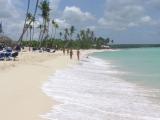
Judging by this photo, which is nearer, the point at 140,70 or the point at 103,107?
the point at 103,107

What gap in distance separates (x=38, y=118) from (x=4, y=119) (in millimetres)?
841

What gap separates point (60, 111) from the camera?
10.3 m

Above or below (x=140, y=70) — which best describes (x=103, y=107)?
above

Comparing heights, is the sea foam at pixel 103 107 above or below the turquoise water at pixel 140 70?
above

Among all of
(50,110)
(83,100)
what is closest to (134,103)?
(83,100)

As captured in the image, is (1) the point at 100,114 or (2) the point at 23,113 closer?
(2) the point at 23,113

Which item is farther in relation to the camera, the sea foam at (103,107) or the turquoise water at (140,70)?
Result: the turquoise water at (140,70)

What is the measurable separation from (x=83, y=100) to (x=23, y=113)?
3875mm

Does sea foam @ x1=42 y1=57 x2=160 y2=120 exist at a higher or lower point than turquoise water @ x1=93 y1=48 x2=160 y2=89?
higher

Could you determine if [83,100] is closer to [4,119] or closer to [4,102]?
[4,102]

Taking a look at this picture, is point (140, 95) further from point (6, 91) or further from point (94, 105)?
point (6, 91)

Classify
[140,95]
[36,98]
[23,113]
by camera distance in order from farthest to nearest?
[140,95] → [36,98] → [23,113]

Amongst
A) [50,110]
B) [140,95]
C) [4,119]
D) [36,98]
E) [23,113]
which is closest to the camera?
[4,119]

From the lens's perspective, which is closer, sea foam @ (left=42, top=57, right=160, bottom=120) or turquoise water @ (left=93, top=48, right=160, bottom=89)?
sea foam @ (left=42, top=57, right=160, bottom=120)
